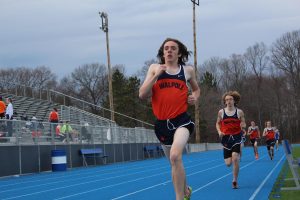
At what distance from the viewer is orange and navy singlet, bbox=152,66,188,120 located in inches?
259

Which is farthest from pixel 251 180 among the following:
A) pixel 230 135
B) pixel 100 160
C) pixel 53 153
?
pixel 100 160

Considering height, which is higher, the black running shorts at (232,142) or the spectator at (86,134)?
the spectator at (86,134)

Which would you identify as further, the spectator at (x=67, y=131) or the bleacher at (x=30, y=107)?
the bleacher at (x=30, y=107)

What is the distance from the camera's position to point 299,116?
8300cm

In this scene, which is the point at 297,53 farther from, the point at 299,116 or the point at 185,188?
the point at 185,188

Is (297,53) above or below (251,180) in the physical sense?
above

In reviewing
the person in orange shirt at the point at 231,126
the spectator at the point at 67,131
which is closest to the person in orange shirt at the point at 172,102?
the person in orange shirt at the point at 231,126

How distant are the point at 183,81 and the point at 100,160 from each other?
23948 millimetres

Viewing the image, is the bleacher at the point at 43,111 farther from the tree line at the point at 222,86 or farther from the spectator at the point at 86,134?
the tree line at the point at 222,86

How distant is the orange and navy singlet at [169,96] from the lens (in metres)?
6.58

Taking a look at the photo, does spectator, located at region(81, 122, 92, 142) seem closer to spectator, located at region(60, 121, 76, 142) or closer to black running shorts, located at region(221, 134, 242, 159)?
spectator, located at region(60, 121, 76, 142)

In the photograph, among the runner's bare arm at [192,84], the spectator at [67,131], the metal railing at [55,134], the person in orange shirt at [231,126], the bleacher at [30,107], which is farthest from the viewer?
the bleacher at [30,107]

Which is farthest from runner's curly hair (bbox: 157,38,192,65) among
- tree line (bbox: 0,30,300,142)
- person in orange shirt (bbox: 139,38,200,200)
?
tree line (bbox: 0,30,300,142)

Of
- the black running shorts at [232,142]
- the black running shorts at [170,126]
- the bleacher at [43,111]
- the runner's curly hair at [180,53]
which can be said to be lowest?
the black running shorts at [232,142]
